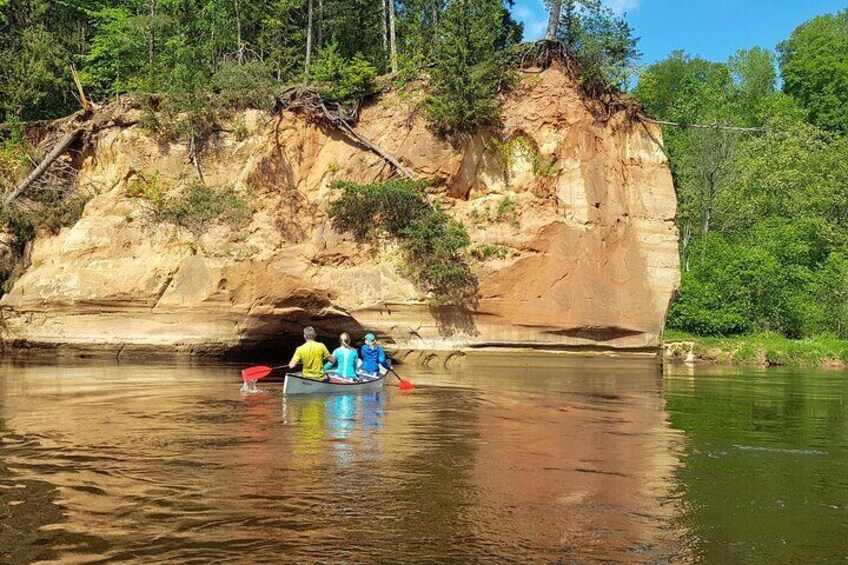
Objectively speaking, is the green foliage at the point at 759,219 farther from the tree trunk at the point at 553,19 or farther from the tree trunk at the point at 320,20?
the tree trunk at the point at 320,20

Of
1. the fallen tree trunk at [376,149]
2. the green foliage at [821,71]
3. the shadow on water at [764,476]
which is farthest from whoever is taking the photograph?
the green foliage at [821,71]

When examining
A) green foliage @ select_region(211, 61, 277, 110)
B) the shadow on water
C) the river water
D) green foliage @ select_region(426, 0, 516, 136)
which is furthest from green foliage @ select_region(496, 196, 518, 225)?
the river water

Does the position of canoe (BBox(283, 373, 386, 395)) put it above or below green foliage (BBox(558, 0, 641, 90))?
below

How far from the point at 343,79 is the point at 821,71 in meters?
43.1

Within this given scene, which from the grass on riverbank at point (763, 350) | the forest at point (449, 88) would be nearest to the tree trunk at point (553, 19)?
the forest at point (449, 88)

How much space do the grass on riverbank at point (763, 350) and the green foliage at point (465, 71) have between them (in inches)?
560

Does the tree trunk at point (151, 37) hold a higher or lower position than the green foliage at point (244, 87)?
higher

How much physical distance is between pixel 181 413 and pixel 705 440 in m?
8.01

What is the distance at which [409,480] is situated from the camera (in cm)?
770

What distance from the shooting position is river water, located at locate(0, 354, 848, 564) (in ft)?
18.3

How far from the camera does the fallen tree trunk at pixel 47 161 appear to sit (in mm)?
26875

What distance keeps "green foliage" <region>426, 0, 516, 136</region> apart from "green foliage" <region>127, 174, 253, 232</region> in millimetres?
7341

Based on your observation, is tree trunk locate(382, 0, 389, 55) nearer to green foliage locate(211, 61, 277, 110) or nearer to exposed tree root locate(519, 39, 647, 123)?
green foliage locate(211, 61, 277, 110)

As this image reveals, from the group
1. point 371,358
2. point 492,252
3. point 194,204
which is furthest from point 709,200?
point 371,358
